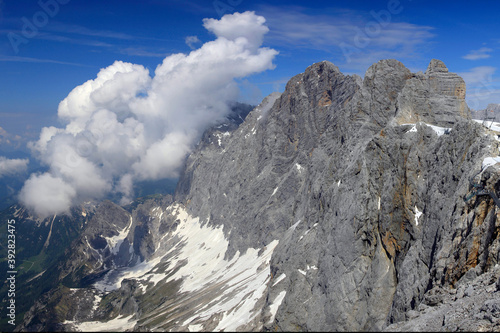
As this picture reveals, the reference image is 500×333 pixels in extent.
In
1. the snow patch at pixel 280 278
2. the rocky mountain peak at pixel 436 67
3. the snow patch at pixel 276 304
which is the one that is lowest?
the snow patch at pixel 276 304

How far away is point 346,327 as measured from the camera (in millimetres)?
62250

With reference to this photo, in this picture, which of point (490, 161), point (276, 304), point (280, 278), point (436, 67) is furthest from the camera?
point (280, 278)

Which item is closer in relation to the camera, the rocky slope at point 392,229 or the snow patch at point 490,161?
the rocky slope at point 392,229

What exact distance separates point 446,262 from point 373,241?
2683 centimetres

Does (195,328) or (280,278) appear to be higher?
(280,278)

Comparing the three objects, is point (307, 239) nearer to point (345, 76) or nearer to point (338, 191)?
point (338, 191)

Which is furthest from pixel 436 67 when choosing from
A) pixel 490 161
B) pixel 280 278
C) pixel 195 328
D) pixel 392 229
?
pixel 195 328

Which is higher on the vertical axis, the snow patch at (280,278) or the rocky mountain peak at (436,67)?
the rocky mountain peak at (436,67)

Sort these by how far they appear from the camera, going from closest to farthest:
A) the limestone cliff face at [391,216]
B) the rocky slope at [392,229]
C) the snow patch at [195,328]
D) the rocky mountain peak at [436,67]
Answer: the rocky slope at [392,229] < the limestone cliff face at [391,216] < the rocky mountain peak at [436,67] < the snow patch at [195,328]

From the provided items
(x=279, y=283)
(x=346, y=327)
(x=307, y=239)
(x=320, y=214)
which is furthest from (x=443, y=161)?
(x=279, y=283)

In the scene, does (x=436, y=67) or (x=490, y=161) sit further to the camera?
(x=436, y=67)

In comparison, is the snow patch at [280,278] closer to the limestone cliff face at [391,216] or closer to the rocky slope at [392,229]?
the rocky slope at [392,229]

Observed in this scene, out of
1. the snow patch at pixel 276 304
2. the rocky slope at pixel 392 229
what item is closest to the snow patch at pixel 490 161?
the rocky slope at pixel 392 229

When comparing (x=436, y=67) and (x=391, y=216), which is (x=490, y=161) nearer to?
(x=391, y=216)
